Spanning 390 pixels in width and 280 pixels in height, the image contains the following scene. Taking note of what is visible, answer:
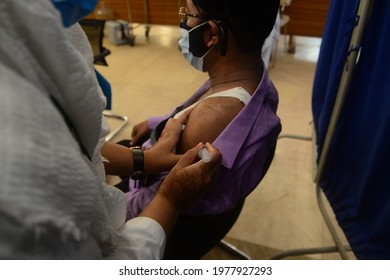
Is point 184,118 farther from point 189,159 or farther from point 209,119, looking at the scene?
point 189,159

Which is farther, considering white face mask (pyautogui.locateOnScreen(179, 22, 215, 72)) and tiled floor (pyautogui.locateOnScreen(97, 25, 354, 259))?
tiled floor (pyautogui.locateOnScreen(97, 25, 354, 259))

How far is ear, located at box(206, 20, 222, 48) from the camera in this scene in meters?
0.95

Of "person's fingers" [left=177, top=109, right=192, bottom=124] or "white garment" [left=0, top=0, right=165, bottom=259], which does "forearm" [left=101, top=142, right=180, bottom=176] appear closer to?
"person's fingers" [left=177, top=109, right=192, bottom=124]

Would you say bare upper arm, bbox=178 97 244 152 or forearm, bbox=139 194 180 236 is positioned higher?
bare upper arm, bbox=178 97 244 152

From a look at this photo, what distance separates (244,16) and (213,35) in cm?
12

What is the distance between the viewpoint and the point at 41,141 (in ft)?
1.02

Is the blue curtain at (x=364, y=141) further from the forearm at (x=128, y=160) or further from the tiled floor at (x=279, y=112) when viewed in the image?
the forearm at (x=128, y=160)

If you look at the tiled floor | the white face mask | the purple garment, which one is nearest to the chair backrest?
the tiled floor

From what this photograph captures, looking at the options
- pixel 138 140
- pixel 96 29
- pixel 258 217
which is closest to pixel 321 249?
pixel 258 217

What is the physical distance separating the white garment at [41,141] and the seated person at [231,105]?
0.52 metres

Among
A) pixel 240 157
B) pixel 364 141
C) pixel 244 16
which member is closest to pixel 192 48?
pixel 244 16

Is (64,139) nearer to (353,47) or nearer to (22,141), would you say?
(22,141)

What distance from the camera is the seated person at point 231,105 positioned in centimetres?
88

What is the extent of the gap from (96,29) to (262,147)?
1.88 meters
